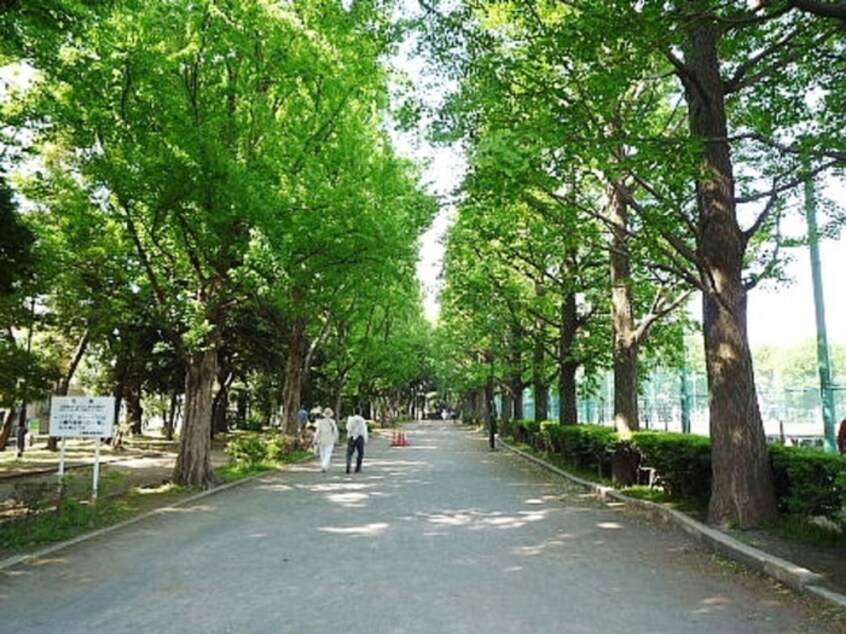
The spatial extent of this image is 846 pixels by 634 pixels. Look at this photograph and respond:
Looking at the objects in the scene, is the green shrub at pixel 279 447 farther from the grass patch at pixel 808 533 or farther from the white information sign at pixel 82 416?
the grass patch at pixel 808 533

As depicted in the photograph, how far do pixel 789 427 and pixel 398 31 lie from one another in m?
37.4

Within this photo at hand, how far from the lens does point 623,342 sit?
15.9 meters

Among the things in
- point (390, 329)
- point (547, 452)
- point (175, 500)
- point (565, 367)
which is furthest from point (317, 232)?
point (390, 329)

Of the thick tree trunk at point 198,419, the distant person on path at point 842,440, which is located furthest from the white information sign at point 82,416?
the distant person on path at point 842,440

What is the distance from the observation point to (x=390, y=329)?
4628cm

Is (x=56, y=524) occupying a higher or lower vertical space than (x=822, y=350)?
lower

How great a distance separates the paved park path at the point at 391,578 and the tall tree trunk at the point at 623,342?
4.00 meters

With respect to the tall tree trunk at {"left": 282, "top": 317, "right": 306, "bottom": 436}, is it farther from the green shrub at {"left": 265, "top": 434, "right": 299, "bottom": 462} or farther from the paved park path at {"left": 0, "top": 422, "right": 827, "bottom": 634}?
the paved park path at {"left": 0, "top": 422, "right": 827, "bottom": 634}

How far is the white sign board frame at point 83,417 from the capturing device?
449 inches

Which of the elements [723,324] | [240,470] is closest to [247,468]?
[240,470]

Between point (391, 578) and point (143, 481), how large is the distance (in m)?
12.3

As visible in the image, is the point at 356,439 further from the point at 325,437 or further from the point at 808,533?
the point at 808,533

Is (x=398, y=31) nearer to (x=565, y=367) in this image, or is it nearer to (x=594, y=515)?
(x=594, y=515)

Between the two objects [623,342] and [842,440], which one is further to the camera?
[623,342]
